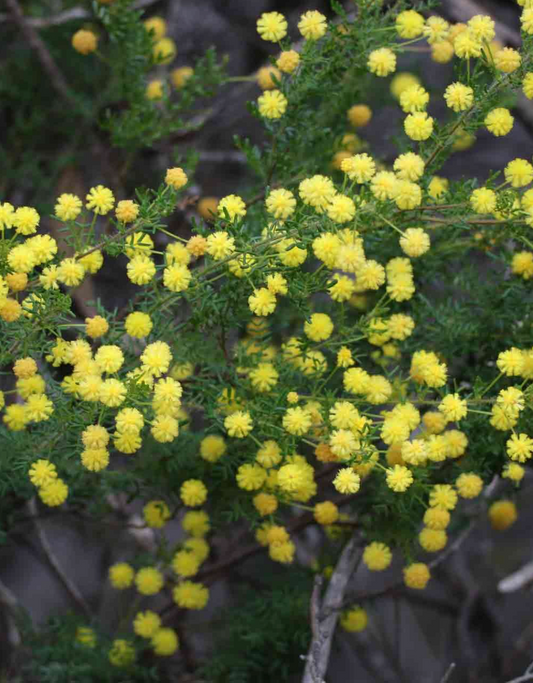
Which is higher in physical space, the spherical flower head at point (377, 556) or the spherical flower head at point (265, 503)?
the spherical flower head at point (265, 503)

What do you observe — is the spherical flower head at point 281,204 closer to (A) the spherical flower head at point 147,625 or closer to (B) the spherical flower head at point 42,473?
(B) the spherical flower head at point 42,473

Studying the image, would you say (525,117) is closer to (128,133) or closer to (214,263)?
(128,133)

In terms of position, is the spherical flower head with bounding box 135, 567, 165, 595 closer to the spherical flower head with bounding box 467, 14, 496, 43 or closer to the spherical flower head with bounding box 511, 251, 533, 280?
the spherical flower head with bounding box 511, 251, 533, 280

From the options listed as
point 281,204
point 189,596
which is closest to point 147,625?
point 189,596

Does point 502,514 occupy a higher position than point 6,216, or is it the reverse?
point 6,216

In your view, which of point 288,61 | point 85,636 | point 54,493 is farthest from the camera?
point 85,636

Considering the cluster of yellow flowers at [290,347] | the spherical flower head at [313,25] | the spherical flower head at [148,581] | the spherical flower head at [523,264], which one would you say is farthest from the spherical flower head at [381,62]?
the spherical flower head at [148,581]

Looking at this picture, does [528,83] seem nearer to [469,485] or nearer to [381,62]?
[381,62]
